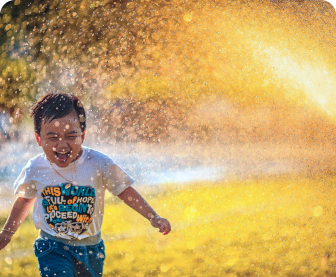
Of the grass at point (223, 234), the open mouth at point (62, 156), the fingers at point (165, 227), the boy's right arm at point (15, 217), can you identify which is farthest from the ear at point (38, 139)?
the fingers at point (165, 227)

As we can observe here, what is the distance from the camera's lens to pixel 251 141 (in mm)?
2059

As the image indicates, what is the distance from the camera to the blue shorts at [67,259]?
5.50ft

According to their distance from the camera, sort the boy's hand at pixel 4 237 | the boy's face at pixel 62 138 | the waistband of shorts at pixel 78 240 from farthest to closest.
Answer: the boy's hand at pixel 4 237, the waistband of shorts at pixel 78 240, the boy's face at pixel 62 138

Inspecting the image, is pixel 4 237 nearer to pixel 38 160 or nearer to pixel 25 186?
pixel 25 186

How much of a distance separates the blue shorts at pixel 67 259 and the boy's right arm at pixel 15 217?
154mm

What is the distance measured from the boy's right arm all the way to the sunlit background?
70 mm

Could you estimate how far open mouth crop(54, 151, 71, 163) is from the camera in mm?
1616

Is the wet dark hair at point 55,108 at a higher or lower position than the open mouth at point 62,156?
higher

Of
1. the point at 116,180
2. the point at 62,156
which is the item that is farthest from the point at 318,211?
the point at 62,156

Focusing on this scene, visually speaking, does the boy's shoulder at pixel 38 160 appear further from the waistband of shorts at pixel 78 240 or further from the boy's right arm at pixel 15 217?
the waistband of shorts at pixel 78 240

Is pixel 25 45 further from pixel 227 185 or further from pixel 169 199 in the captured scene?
pixel 227 185

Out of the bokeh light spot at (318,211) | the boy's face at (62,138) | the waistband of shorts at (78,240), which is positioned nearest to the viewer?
the boy's face at (62,138)

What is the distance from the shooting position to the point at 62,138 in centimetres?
159

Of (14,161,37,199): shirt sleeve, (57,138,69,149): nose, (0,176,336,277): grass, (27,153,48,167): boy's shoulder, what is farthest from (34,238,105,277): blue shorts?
(57,138,69,149): nose
